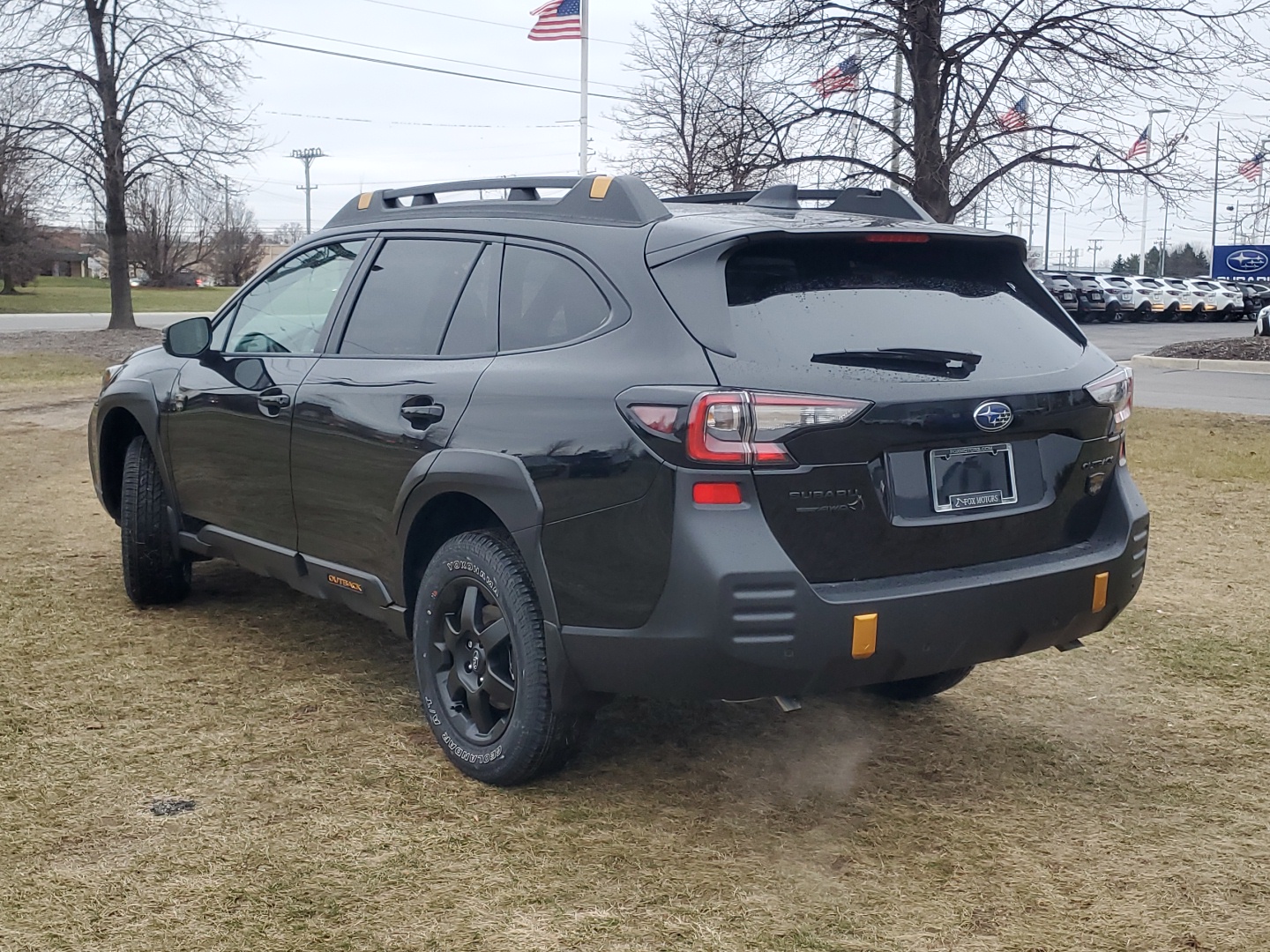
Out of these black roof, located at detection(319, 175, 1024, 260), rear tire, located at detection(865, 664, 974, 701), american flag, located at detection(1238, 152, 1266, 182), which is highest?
american flag, located at detection(1238, 152, 1266, 182)

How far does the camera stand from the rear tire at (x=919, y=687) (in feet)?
15.1

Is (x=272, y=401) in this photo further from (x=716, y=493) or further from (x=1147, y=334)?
(x=1147, y=334)

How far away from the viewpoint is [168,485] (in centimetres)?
563

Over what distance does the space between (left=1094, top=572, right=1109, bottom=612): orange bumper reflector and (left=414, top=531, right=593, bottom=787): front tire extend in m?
1.50

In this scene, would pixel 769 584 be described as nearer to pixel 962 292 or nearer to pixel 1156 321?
pixel 962 292

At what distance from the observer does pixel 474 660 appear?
3.96 m

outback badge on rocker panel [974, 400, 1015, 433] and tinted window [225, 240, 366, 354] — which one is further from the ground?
tinted window [225, 240, 366, 354]

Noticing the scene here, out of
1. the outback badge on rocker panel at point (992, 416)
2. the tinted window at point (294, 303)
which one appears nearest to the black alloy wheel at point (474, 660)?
the tinted window at point (294, 303)

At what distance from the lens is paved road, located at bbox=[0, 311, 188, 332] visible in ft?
107

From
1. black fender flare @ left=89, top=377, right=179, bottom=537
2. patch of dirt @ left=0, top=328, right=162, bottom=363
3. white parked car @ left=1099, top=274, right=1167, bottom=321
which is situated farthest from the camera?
white parked car @ left=1099, top=274, right=1167, bottom=321

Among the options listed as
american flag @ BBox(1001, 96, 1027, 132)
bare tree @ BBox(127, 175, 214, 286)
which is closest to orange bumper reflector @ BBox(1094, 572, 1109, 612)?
american flag @ BBox(1001, 96, 1027, 132)

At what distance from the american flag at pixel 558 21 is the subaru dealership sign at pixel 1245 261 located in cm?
1873

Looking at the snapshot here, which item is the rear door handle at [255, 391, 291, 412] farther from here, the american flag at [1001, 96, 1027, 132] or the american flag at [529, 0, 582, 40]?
the american flag at [529, 0, 582, 40]

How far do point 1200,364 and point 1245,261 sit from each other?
16418mm
